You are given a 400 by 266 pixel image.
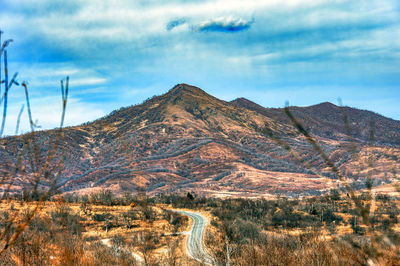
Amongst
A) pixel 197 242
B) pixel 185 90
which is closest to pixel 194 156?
pixel 185 90

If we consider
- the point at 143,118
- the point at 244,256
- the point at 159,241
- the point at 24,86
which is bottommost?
the point at 159,241

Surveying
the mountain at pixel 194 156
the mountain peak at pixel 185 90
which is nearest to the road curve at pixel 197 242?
the mountain at pixel 194 156

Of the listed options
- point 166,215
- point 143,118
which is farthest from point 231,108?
point 166,215

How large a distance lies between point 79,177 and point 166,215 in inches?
2443

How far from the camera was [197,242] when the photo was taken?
1134 inches

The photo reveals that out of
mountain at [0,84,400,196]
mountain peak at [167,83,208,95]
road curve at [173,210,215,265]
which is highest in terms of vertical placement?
mountain peak at [167,83,208,95]

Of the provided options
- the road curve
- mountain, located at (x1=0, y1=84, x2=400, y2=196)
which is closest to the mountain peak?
mountain, located at (x1=0, y1=84, x2=400, y2=196)

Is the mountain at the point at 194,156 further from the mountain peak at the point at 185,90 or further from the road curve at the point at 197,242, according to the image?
the road curve at the point at 197,242

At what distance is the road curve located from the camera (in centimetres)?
2318

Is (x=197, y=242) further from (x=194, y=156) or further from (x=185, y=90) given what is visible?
(x=185, y=90)

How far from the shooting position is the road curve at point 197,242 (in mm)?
23183

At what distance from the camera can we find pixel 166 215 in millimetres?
40469

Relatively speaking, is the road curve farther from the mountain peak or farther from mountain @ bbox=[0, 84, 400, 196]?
the mountain peak

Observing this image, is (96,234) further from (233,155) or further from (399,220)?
(233,155)
